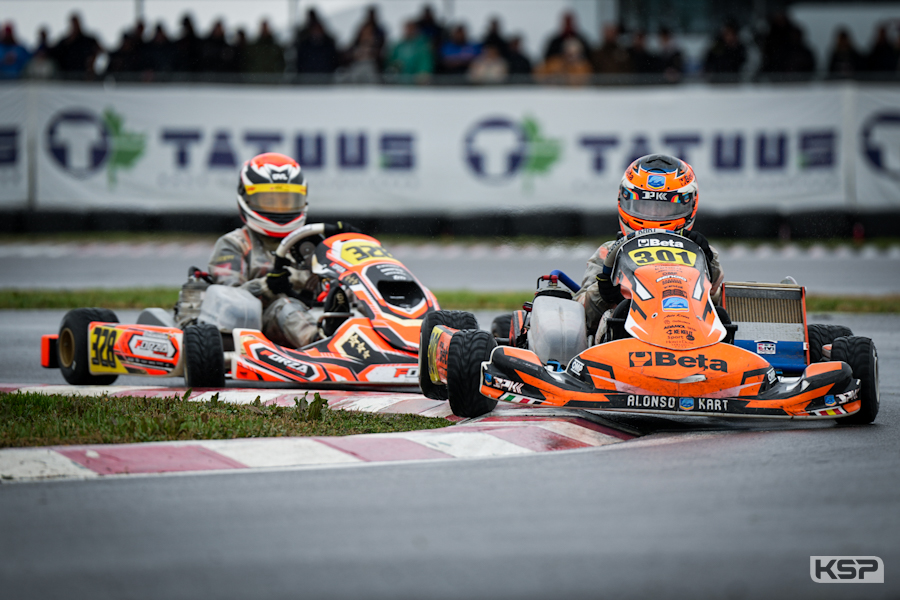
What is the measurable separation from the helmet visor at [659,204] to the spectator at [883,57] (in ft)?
41.7

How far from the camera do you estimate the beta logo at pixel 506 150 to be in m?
16.7

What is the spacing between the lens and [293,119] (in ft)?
55.7

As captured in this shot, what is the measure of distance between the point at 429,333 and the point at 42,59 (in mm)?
13248

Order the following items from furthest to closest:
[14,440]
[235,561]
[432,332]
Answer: [432,332] → [14,440] → [235,561]

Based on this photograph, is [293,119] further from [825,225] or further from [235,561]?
[235,561]

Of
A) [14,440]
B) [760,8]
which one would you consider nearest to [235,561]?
[14,440]

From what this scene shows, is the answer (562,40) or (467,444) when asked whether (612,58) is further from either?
(467,444)

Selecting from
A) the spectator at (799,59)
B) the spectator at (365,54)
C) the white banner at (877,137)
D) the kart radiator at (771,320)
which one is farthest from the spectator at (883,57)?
the kart radiator at (771,320)

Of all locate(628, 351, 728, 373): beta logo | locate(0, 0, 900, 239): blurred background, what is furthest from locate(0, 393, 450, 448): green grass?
locate(0, 0, 900, 239): blurred background

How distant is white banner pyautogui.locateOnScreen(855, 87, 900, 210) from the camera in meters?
16.7

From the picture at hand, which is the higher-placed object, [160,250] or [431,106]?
[431,106]

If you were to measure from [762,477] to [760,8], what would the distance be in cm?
2002

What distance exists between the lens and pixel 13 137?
16.9 meters

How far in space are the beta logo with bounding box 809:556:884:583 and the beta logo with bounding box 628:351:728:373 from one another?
1.99 m
